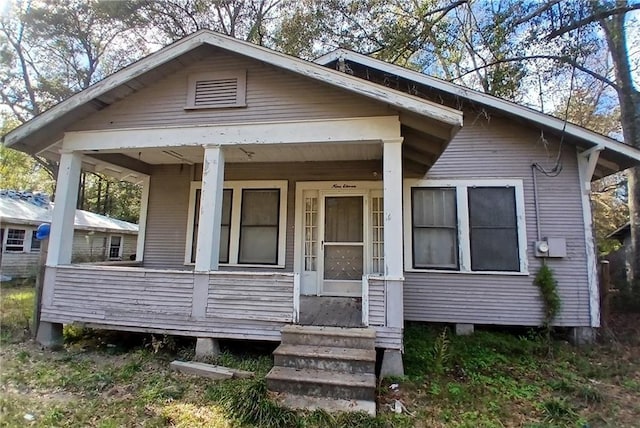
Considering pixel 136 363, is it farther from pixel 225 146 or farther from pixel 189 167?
pixel 189 167

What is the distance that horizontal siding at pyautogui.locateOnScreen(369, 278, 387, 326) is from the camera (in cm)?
419

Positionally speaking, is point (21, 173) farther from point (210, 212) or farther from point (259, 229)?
point (210, 212)

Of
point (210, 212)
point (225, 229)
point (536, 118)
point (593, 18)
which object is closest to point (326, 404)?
point (210, 212)

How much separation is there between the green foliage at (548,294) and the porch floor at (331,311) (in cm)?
292

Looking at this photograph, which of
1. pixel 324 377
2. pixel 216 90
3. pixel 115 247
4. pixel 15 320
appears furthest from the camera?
pixel 115 247

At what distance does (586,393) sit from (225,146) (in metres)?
5.15

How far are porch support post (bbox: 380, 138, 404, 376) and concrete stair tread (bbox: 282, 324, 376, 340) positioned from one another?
267 mm

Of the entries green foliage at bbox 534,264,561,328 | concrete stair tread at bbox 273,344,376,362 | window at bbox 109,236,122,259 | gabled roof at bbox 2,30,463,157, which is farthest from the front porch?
window at bbox 109,236,122,259

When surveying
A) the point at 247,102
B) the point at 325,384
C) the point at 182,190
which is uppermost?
the point at 247,102

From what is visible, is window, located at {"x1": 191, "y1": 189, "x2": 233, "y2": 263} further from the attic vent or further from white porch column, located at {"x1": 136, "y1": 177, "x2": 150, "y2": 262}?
the attic vent

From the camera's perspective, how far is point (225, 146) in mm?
4918

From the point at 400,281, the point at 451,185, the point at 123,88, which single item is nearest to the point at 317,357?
the point at 400,281

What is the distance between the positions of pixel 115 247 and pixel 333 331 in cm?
1987

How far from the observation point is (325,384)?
3.54 metres
